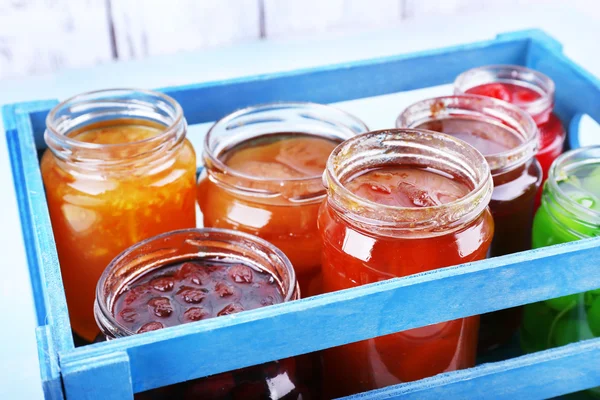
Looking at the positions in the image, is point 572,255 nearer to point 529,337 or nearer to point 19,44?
point 529,337

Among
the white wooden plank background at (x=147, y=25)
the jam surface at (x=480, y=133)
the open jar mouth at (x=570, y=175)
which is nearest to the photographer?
the open jar mouth at (x=570, y=175)

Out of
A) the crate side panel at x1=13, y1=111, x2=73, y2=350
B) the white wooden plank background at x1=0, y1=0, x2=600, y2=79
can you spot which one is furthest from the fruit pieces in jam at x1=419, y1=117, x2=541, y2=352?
the white wooden plank background at x1=0, y1=0, x2=600, y2=79

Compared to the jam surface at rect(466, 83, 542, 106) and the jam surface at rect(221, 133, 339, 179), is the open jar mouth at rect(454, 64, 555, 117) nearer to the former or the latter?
the jam surface at rect(466, 83, 542, 106)

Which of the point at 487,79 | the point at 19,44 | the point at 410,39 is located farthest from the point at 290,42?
the point at 487,79

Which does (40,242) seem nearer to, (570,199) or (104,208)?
(104,208)

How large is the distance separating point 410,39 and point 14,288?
1.12 metres

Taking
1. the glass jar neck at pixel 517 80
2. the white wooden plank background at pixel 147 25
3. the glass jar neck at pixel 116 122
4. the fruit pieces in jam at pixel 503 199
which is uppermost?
the glass jar neck at pixel 116 122

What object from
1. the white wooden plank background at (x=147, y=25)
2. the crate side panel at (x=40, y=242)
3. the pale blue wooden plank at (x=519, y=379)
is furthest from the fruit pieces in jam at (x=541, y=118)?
the white wooden plank background at (x=147, y=25)

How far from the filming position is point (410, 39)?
2.02 meters

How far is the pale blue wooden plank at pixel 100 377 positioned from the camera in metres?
0.62

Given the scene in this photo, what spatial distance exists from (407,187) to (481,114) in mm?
264

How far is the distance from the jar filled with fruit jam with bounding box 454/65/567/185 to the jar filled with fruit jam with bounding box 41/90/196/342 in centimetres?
41

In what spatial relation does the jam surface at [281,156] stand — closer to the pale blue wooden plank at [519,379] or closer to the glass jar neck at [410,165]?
the glass jar neck at [410,165]

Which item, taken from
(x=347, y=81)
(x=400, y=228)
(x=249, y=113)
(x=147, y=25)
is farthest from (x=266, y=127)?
(x=147, y=25)
